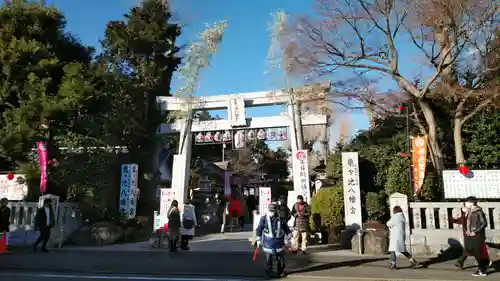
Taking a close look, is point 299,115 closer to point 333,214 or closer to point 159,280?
point 333,214

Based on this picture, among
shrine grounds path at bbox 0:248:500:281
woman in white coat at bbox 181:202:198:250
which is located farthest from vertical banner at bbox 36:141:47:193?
woman in white coat at bbox 181:202:198:250

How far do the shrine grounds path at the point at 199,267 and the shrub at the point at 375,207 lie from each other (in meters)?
1.98

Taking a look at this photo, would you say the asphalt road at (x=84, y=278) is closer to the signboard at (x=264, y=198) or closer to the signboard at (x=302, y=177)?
the signboard at (x=264, y=198)

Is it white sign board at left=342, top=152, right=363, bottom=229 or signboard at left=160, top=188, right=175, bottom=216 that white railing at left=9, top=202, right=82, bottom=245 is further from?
white sign board at left=342, top=152, right=363, bottom=229

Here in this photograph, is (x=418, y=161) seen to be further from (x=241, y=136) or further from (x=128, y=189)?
(x=128, y=189)

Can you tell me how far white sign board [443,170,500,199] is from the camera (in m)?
12.0

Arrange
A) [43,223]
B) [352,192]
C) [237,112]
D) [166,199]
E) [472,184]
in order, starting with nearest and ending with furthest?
[472,184] → [43,223] → [352,192] → [166,199] → [237,112]

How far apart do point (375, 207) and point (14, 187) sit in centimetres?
1353

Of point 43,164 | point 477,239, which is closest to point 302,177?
point 477,239

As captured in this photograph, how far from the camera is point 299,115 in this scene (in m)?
16.4

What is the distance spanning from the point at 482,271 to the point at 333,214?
5738 millimetres

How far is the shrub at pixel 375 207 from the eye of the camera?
531 inches

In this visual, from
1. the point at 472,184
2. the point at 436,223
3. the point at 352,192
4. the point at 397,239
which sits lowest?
the point at 397,239

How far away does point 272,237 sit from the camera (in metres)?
8.76
